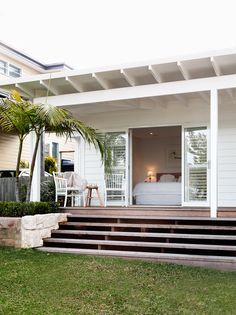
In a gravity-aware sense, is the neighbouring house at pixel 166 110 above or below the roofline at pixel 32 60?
below

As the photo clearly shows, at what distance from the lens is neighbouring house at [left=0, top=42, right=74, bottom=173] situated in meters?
15.7

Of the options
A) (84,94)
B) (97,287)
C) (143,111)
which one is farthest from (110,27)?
(97,287)

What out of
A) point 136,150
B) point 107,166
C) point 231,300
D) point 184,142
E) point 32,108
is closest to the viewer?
point 231,300

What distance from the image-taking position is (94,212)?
28.3ft

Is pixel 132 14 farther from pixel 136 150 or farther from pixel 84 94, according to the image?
pixel 84 94

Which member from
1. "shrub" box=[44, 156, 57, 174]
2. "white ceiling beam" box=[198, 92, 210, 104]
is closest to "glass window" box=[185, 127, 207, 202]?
"white ceiling beam" box=[198, 92, 210, 104]

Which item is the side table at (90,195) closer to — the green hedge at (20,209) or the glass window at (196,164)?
the green hedge at (20,209)

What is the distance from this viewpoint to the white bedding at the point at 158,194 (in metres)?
10.9

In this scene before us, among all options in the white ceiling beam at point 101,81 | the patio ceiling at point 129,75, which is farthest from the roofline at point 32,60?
the white ceiling beam at point 101,81

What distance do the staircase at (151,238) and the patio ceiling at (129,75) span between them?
9.10 feet

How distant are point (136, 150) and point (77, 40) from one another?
10572 mm

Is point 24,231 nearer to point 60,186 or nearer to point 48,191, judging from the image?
point 60,186

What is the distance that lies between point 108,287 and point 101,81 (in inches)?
188

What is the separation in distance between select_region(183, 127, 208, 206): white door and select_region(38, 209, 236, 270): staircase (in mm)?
1970
